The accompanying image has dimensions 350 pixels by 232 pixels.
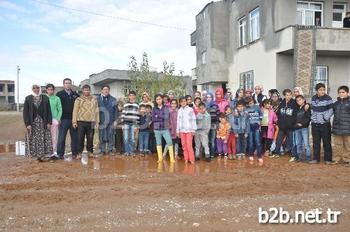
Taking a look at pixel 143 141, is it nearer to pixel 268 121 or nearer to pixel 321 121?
pixel 268 121

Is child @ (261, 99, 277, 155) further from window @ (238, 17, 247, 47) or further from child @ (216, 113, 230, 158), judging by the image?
window @ (238, 17, 247, 47)

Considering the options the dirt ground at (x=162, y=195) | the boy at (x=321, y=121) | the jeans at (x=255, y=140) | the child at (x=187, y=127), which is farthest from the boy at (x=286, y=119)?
the child at (x=187, y=127)

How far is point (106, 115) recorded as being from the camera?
10234 millimetres

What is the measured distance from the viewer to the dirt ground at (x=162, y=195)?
507 centimetres

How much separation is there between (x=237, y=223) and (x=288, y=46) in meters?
13.8

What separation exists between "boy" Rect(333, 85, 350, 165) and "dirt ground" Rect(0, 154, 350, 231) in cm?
72

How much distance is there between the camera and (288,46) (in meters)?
17.4

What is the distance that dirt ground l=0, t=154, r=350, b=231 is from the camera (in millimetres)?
5066

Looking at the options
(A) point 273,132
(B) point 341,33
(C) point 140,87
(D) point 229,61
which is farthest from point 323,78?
(A) point 273,132

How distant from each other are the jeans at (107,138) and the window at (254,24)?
40.9 feet

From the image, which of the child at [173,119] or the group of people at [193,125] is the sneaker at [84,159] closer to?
the group of people at [193,125]

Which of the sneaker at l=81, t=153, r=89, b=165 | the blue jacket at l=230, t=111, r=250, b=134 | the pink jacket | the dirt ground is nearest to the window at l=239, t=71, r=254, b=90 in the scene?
the pink jacket

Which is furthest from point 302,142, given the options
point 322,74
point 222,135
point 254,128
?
point 322,74

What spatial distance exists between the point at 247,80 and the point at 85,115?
14.1 meters
